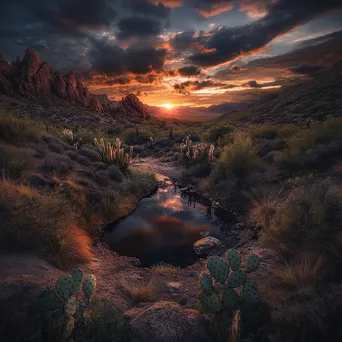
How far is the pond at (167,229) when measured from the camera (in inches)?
258

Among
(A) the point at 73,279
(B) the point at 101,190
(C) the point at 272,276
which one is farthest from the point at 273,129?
(A) the point at 73,279

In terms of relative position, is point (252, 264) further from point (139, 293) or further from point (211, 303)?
point (139, 293)

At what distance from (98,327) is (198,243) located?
431 cm

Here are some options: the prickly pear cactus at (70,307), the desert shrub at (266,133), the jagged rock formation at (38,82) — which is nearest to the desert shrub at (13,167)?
the prickly pear cactus at (70,307)

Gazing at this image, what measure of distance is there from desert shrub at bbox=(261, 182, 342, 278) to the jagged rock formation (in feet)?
269

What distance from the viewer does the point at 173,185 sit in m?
13.0

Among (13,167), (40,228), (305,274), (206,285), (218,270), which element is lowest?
(305,274)

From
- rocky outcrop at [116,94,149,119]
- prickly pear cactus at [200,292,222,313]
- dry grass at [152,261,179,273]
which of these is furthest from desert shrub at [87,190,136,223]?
rocky outcrop at [116,94,149,119]

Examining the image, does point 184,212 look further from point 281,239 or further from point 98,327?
point 98,327

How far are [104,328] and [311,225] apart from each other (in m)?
4.07

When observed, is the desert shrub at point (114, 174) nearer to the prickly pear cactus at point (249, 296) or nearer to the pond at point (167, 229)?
the pond at point (167, 229)

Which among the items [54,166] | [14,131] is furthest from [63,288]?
[14,131]

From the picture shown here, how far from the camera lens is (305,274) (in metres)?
4.00

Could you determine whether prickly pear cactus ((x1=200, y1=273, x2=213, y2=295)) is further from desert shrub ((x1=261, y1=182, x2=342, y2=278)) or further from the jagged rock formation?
the jagged rock formation
